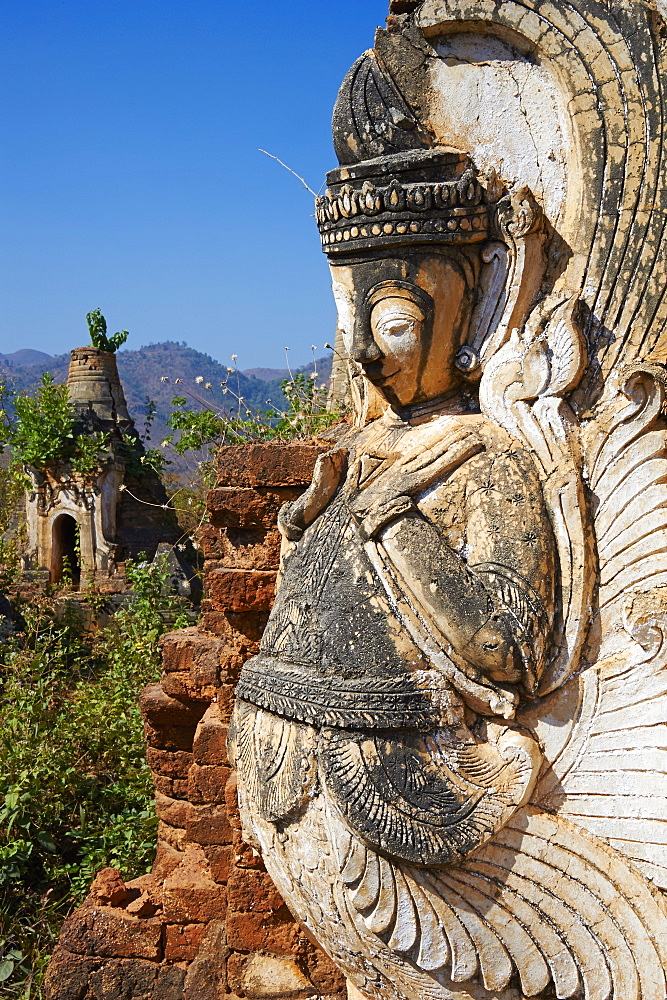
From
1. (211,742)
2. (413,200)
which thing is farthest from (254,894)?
(413,200)

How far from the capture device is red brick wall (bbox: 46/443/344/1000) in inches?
144

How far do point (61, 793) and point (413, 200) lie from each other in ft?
14.9

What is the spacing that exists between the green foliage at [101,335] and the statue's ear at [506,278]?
45.1 ft

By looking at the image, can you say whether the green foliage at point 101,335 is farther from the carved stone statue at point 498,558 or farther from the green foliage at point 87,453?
the carved stone statue at point 498,558

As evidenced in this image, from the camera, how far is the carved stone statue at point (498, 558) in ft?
7.83

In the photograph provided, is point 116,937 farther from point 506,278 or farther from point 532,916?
point 506,278

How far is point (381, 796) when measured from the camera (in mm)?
2408

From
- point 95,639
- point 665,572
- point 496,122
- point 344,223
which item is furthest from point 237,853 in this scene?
point 95,639

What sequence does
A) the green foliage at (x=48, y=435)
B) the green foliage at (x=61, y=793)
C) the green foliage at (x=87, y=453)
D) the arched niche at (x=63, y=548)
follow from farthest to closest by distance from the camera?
the arched niche at (x=63, y=548) → the green foliage at (x=87, y=453) → the green foliage at (x=48, y=435) → the green foliage at (x=61, y=793)

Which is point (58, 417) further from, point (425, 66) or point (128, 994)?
point (425, 66)

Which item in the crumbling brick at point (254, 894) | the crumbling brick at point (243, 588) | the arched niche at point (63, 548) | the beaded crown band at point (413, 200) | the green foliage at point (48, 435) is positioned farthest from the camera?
the arched niche at point (63, 548)

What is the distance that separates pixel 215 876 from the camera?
3.94 m

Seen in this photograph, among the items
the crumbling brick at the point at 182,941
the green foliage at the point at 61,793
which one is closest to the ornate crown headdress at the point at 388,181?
the crumbling brick at the point at 182,941

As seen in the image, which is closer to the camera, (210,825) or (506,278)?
(506,278)
